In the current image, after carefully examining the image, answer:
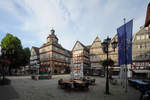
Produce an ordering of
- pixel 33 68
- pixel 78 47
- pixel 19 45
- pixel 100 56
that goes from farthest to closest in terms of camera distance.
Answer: pixel 33 68 → pixel 78 47 → pixel 100 56 → pixel 19 45

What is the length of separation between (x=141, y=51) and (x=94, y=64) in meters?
16.5

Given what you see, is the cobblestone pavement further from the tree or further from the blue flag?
the tree

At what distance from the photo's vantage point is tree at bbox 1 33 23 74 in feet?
88.5

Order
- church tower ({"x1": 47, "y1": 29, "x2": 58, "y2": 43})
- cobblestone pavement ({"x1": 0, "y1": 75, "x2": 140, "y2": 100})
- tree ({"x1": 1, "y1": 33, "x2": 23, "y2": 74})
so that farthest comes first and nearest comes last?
church tower ({"x1": 47, "y1": 29, "x2": 58, "y2": 43}), tree ({"x1": 1, "y1": 33, "x2": 23, "y2": 74}), cobblestone pavement ({"x1": 0, "y1": 75, "x2": 140, "y2": 100})

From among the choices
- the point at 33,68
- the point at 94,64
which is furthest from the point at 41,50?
the point at 94,64

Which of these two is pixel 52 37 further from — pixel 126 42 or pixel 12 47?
pixel 126 42

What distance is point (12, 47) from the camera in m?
27.0

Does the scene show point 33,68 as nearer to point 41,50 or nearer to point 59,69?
point 41,50

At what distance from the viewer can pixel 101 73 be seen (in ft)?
114

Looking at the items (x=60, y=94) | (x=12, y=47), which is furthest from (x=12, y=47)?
(x=60, y=94)

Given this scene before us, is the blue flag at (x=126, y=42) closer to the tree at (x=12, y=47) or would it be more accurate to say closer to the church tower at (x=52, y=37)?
the tree at (x=12, y=47)

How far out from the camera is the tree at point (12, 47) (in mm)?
26978

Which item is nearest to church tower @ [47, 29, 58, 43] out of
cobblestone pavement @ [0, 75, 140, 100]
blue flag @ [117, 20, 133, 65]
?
cobblestone pavement @ [0, 75, 140, 100]

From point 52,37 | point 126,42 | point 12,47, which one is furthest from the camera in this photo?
point 52,37
